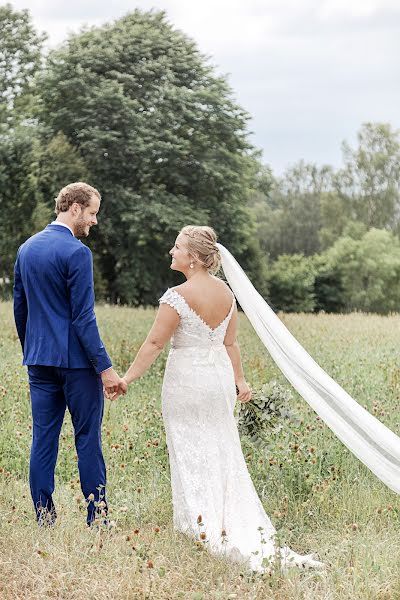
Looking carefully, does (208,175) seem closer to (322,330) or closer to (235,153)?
(235,153)

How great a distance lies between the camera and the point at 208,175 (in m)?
38.1

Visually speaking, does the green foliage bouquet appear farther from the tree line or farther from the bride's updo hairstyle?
the tree line

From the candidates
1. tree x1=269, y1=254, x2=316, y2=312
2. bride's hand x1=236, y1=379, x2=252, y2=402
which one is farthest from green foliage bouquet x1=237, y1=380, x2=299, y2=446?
tree x1=269, y1=254, x2=316, y2=312

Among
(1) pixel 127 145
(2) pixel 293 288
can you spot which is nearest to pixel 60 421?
(1) pixel 127 145

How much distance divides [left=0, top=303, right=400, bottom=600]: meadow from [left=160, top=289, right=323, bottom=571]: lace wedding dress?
0.27 meters

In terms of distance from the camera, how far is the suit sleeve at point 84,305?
560 centimetres

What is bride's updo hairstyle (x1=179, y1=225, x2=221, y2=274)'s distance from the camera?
228 inches

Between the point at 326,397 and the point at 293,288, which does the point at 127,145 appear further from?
the point at 326,397

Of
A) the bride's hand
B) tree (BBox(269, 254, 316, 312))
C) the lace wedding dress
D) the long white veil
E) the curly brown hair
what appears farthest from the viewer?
tree (BBox(269, 254, 316, 312))

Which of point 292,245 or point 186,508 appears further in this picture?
point 292,245

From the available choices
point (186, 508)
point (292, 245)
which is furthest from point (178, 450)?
point (292, 245)

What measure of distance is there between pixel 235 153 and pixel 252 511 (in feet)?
114

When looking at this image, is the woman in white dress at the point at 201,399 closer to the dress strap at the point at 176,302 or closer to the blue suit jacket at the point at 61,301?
the dress strap at the point at 176,302

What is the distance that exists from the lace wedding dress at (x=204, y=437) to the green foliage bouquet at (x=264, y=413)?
2.61 feet
